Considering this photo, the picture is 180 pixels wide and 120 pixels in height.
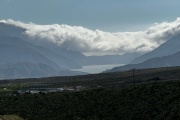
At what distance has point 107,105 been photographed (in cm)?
7906

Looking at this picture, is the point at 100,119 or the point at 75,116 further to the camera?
the point at 75,116

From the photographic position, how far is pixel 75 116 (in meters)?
75.6

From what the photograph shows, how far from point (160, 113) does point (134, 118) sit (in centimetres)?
569

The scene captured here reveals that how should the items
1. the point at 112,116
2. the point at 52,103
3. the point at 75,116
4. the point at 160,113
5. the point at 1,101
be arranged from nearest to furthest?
the point at 160,113 → the point at 112,116 → the point at 75,116 → the point at 52,103 → the point at 1,101

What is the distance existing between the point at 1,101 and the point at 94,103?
111ft

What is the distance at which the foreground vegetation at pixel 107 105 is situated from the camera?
65750 millimetres

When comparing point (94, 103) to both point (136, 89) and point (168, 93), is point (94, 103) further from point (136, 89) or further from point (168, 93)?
point (168, 93)

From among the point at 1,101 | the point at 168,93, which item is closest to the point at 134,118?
the point at 168,93

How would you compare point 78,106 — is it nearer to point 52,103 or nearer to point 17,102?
point 52,103

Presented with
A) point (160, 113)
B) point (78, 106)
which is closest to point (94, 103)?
point (78, 106)

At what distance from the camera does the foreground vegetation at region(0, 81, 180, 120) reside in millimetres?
65750

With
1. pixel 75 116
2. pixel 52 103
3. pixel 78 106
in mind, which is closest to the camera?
pixel 75 116

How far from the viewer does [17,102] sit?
3858 inches


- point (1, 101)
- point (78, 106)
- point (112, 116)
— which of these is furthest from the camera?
point (1, 101)
